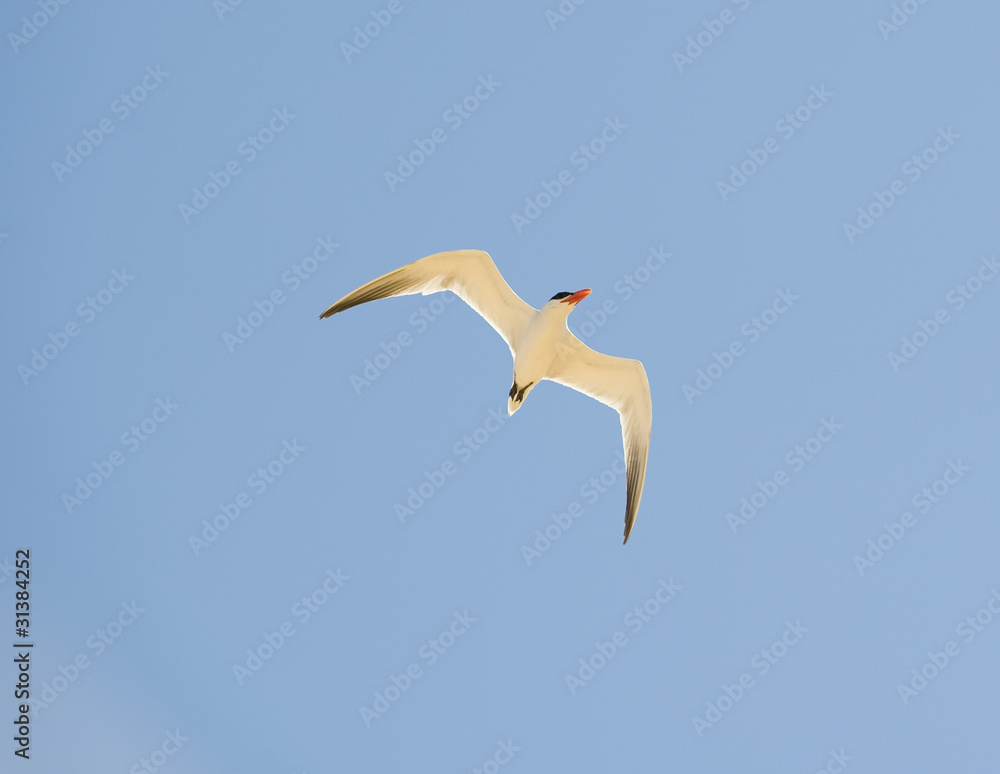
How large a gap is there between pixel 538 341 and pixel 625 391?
1.99 metres

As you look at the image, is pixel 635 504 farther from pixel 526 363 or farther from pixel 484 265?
pixel 484 265

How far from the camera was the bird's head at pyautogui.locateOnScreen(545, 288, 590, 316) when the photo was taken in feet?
38.5

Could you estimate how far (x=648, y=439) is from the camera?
13.3 metres

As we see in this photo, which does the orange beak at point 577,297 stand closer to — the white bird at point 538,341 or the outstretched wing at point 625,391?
the white bird at point 538,341

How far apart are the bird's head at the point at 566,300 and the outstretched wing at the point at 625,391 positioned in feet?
2.95

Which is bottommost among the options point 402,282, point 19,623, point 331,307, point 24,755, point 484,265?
point 24,755

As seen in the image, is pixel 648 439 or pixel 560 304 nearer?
pixel 560 304

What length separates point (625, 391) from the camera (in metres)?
13.1

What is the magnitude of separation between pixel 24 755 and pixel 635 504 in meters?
9.62

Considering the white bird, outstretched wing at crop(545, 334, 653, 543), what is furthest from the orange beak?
outstretched wing at crop(545, 334, 653, 543)

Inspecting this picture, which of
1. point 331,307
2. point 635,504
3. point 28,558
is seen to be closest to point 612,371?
point 635,504

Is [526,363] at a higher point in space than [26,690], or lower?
higher

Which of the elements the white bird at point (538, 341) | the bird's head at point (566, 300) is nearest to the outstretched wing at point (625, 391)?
the white bird at point (538, 341)

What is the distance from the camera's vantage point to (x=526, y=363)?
40.0 ft
